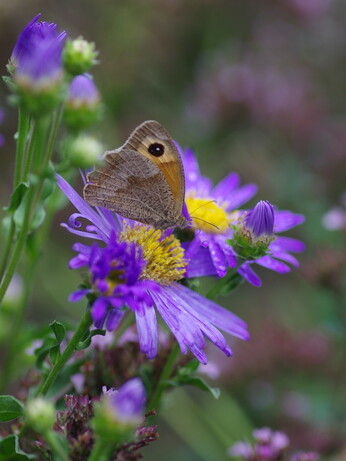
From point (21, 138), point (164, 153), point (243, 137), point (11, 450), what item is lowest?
point (11, 450)

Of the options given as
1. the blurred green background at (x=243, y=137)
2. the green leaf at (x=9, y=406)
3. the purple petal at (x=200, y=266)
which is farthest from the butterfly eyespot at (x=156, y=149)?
the blurred green background at (x=243, y=137)

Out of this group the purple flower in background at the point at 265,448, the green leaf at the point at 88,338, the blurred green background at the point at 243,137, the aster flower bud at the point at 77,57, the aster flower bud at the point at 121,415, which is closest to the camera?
the aster flower bud at the point at 121,415

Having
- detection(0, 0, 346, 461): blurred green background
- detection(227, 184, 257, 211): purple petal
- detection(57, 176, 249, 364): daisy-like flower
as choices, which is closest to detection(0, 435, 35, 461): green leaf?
detection(57, 176, 249, 364): daisy-like flower

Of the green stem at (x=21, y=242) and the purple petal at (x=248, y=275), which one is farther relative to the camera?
the purple petal at (x=248, y=275)

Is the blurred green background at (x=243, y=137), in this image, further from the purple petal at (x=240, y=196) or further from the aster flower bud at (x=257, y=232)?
the aster flower bud at (x=257, y=232)

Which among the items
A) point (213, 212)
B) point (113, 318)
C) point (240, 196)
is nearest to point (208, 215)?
point (213, 212)

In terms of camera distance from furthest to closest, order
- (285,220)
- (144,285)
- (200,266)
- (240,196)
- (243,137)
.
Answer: (243,137)
(240,196)
(285,220)
(200,266)
(144,285)

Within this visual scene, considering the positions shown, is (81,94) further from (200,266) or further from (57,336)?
(57,336)
